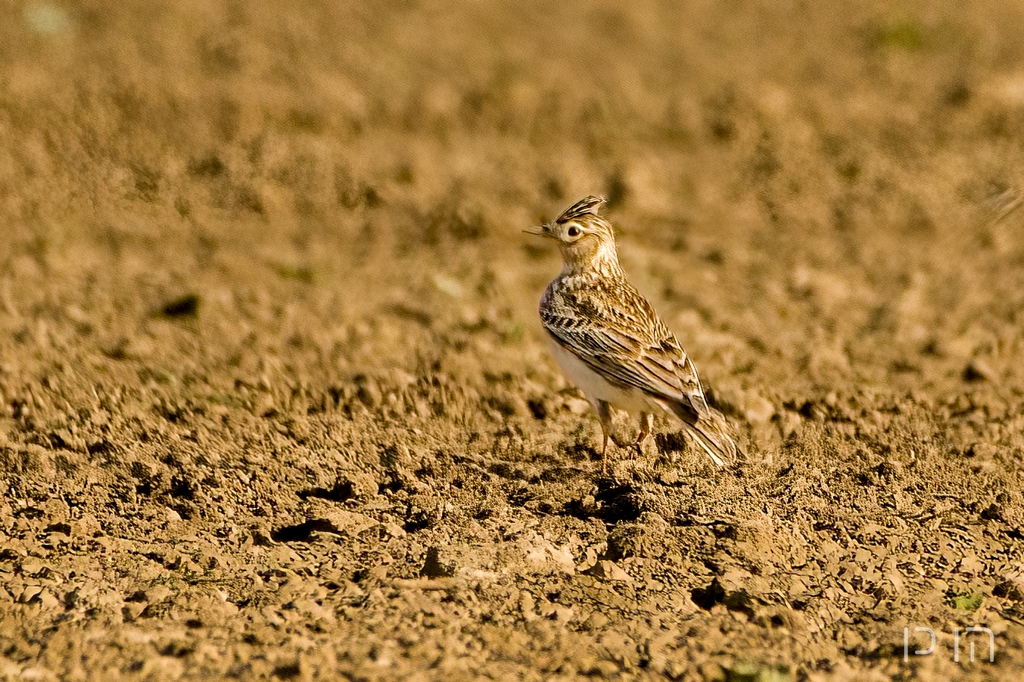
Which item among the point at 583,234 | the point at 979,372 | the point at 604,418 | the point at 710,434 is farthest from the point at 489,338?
the point at 979,372

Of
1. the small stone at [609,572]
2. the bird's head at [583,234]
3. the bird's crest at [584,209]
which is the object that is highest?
the bird's crest at [584,209]

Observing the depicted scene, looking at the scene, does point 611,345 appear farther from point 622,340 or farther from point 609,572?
point 609,572

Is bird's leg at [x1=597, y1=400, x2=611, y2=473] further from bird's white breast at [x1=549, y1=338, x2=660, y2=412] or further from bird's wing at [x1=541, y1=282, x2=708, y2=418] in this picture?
bird's wing at [x1=541, y1=282, x2=708, y2=418]

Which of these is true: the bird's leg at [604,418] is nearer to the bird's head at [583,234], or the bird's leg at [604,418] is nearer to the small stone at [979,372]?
the bird's head at [583,234]

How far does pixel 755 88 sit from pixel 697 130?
0.98 metres

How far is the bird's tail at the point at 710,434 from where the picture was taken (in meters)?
5.75

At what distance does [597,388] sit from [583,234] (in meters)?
1.07

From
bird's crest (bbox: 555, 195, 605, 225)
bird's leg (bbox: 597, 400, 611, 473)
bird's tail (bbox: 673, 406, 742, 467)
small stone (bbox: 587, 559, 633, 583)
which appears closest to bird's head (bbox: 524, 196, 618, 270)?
bird's crest (bbox: 555, 195, 605, 225)

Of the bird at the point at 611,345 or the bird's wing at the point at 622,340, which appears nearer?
the bird at the point at 611,345

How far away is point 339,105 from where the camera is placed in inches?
438

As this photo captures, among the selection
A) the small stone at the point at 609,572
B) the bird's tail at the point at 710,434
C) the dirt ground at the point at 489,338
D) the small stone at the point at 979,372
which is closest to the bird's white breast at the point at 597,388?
the bird's tail at the point at 710,434

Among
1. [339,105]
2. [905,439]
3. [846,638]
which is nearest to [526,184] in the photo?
[339,105]

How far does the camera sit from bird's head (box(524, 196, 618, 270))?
6910 mm

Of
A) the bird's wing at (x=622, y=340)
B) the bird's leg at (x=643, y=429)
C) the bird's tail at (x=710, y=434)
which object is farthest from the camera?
the bird's leg at (x=643, y=429)
